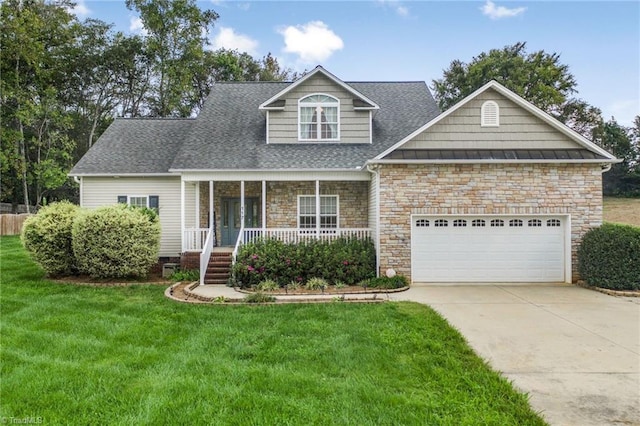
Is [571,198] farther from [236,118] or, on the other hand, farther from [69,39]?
[69,39]

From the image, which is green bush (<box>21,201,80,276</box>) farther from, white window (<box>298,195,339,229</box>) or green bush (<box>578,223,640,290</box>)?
green bush (<box>578,223,640,290</box>)

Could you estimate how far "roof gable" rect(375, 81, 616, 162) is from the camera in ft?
36.5

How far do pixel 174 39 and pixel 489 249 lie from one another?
26.6 metres

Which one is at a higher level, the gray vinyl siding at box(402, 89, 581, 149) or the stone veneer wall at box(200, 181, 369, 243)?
the gray vinyl siding at box(402, 89, 581, 149)

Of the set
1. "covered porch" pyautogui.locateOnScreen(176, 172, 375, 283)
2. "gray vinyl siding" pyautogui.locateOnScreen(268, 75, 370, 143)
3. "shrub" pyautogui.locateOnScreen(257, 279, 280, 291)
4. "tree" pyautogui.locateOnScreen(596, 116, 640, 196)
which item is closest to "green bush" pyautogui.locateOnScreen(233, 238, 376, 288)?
"shrub" pyautogui.locateOnScreen(257, 279, 280, 291)

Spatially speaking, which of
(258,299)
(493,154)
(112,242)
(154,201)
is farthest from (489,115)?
(154,201)

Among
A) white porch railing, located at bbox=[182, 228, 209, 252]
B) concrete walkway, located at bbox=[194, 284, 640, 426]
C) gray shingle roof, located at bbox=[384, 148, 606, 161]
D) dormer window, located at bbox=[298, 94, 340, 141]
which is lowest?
concrete walkway, located at bbox=[194, 284, 640, 426]

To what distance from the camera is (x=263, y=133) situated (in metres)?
14.6

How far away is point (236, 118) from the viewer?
15.5 metres

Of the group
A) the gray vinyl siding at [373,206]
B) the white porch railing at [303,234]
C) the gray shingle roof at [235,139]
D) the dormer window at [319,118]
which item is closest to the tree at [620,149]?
the gray shingle roof at [235,139]

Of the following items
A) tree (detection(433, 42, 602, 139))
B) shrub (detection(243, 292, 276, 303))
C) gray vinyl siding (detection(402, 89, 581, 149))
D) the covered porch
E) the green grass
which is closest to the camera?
the green grass

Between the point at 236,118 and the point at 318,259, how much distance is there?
764cm

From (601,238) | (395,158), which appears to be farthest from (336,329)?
Result: (601,238)

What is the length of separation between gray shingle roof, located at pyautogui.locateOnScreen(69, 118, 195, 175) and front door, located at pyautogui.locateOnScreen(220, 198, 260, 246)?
2.68 metres
